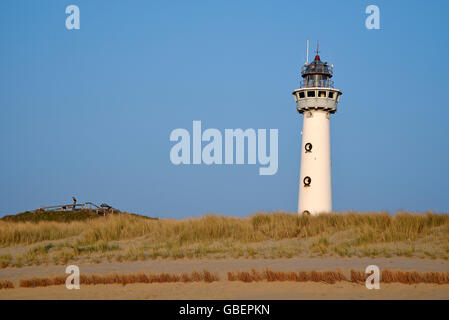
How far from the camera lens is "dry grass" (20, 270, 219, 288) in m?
13.0

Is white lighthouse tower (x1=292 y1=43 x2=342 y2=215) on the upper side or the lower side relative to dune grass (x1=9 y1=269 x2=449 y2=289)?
upper

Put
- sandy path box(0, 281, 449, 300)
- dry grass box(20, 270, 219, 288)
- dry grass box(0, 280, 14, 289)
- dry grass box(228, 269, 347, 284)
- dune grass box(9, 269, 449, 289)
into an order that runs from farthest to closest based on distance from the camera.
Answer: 1. dry grass box(0, 280, 14, 289)
2. dry grass box(20, 270, 219, 288)
3. dry grass box(228, 269, 347, 284)
4. dune grass box(9, 269, 449, 289)
5. sandy path box(0, 281, 449, 300)

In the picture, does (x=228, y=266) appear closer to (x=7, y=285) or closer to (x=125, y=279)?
(x=125, y=279)

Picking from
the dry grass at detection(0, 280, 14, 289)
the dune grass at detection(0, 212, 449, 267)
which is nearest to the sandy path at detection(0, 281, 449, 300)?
the dry grass at detection(0, 280, 14, 289)

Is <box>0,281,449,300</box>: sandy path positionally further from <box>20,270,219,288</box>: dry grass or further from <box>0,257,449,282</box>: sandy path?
<box>0,257,449,282</box>: sandy path

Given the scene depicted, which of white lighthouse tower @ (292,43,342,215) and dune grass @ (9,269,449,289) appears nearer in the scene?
dune grass @ (9,269,449,289)

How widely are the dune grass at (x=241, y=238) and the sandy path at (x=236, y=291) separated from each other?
4.33 metres

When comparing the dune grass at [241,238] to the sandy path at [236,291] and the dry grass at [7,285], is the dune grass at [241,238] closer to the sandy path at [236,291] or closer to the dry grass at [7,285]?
the dry grass at [7,285]

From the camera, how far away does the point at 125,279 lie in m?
13.0

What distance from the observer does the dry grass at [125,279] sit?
12977 millimetres

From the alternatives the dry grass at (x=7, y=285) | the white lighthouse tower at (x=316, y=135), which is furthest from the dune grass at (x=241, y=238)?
→ the white lighthouse tower at (x=316, y=135)

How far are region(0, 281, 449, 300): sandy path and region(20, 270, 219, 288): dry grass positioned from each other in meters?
0.22

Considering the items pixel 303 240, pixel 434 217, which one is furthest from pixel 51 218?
pixel 434 217
